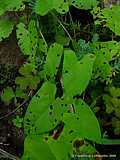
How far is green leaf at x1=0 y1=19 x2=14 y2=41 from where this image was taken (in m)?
1.88

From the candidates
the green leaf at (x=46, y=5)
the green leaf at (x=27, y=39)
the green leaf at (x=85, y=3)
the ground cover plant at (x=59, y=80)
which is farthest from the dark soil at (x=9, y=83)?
the green leaf at (x=85, y=3)

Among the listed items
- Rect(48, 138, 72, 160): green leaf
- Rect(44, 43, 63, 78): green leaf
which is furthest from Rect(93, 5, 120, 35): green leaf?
Rect(48, 138, 72, 160): green leaf

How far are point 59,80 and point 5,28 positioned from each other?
446mm

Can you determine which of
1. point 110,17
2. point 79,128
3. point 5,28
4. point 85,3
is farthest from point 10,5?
point 79,128

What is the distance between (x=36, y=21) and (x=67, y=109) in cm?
59

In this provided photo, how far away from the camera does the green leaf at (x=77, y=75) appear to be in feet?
4.92

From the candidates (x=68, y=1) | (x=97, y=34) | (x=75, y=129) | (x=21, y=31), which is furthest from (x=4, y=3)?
(x=75, y=129)

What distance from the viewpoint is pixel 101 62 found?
5.53 ft

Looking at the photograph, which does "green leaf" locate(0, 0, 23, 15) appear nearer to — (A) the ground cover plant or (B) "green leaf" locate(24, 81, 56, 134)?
(A) the ground cover plant

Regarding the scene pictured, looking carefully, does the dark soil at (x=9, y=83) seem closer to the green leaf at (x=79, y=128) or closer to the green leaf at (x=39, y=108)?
A: the green leaf at (x=39, y=108)

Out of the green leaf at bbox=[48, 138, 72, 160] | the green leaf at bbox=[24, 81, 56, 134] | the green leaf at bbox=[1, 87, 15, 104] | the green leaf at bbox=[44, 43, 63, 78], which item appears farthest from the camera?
the green leaf at bbox=[1, 87, 15, 104]

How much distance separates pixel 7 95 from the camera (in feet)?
6.06

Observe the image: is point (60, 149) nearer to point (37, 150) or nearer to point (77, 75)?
Answer: point (37, 150)

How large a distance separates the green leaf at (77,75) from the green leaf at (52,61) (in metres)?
0.09
